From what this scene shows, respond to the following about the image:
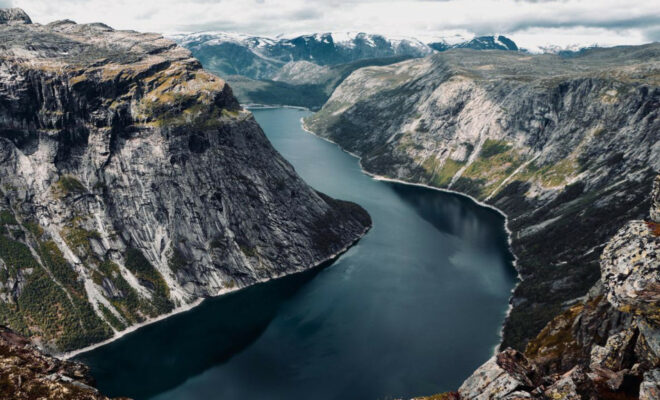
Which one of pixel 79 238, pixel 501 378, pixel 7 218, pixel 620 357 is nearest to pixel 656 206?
pixel 620 357

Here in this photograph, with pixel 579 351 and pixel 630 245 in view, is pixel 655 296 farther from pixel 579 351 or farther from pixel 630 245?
pixel 579 351

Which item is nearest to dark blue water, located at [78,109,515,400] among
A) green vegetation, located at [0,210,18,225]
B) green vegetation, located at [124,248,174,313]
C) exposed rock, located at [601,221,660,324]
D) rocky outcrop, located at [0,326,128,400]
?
green vegetation, located at [124,248,174,313]

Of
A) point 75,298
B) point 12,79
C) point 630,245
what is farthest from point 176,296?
point 630,245

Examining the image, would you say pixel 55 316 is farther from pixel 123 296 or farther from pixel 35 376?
pixel 35 376

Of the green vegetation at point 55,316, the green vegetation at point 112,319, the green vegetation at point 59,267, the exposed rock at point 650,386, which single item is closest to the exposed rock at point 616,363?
the exposed rock at point 650,386

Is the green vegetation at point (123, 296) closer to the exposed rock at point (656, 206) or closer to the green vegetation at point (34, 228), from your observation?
the green vegetation at point (34, 228)

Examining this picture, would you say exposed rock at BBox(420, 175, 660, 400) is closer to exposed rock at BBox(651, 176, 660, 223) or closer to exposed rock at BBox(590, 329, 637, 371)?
exposed rock at BBox(590, 329, 637, 371)
